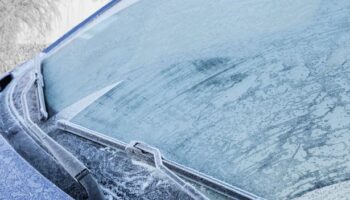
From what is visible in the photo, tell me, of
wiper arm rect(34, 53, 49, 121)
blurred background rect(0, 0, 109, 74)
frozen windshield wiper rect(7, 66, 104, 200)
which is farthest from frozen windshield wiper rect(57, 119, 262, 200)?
blurred background rect(0, 0, 109, 74)

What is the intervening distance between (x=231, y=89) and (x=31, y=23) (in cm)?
518

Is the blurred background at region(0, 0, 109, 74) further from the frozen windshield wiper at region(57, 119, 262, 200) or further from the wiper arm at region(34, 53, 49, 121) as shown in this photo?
the frozen windshield wiper at region(57, 119, 262, 200)

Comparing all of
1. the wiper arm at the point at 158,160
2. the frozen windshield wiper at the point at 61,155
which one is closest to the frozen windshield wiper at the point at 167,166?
the wiper arm at the point at 158,160

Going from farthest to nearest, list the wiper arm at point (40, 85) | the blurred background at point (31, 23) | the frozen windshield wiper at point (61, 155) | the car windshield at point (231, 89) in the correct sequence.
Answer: the blurred background at point (31, 23), the wiper arm at point (40, 85), the frozen windshield wiper at point (61, 155), the car windshield at point (231, 89)

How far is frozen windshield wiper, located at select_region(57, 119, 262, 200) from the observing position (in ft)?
4.36

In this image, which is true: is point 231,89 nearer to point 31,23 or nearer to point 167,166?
point 167,166

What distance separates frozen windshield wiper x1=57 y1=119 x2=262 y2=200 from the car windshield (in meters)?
0.03

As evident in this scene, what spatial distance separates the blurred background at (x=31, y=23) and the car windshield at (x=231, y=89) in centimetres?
395

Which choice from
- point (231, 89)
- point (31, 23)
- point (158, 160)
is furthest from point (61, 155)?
point (31, 23)

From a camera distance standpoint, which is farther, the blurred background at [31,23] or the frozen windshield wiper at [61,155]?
the blurred background at [31,23]

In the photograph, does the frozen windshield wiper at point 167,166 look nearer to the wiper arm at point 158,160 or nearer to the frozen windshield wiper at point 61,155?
the wiper arm at point 158,160

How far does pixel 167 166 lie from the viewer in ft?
4.90

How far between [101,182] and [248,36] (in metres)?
0.81

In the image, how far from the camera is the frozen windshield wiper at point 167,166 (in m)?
1.33
